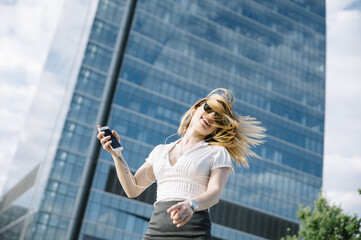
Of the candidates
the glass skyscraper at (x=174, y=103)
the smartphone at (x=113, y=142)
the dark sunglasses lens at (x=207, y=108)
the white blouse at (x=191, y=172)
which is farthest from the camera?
the glass skyscraper at (x=174, y=103)

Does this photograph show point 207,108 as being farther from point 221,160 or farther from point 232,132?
point 221,160

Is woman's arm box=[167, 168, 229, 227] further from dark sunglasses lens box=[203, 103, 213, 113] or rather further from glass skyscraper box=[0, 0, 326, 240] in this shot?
glass skyscraper box=[0, 0, 326, 240]

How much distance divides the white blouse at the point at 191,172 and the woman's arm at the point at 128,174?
28cm

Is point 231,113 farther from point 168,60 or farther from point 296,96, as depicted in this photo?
point 296,96

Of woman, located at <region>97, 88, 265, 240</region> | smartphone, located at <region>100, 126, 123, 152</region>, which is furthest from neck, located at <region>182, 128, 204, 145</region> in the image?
smartphone, located at <region>100, 126, 123, 152</region>

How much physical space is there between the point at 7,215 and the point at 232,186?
41.2 meters

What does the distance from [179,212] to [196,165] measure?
568 millimetres

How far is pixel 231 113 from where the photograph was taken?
313 centimetres

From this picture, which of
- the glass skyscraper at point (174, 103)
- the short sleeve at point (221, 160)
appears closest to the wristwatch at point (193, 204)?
the short sleeve at point (221, 160)

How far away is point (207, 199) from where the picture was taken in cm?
263

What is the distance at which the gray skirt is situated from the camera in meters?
2.65

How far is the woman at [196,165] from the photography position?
2697 mm

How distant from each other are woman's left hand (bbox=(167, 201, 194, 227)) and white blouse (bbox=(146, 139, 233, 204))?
414mm

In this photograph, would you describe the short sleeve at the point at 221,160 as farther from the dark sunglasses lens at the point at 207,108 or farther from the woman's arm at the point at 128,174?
the woman's arm at the point at 128,174
